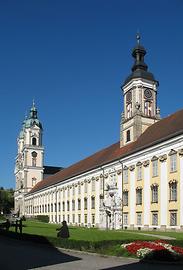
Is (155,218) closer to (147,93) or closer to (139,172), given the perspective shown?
(139,172)

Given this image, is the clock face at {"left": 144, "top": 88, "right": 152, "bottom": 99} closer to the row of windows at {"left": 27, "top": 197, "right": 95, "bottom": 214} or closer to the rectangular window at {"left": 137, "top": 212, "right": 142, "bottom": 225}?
the row of windows at {"left": 27, "top": 197, "right": 95, "bottom": 214}

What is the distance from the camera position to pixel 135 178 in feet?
165

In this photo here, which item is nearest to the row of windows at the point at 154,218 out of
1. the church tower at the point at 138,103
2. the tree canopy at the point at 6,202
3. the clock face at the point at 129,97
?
the church tower at the point at 138,103

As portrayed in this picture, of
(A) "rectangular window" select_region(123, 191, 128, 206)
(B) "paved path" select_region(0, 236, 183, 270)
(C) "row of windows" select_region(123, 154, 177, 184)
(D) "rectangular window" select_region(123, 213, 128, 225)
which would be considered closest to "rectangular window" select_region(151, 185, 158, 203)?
(C) "row of windows" select_region(123, 154, 177, 184)

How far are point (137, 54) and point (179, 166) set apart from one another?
1129 inches

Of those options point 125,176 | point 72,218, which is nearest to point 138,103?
point 125,176

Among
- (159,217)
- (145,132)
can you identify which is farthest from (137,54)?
(159,217)

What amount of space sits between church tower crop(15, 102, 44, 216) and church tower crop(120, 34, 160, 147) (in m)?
63.4

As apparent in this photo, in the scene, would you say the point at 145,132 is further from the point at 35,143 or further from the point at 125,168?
the point at 35,143

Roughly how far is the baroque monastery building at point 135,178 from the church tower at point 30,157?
29262mm

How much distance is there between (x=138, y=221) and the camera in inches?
1922

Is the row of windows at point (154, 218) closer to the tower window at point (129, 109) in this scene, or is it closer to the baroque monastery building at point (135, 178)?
the baroque monastery building at point (135, 178)

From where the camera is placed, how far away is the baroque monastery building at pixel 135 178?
43156mm

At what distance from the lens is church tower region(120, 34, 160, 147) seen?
59.9 meters
